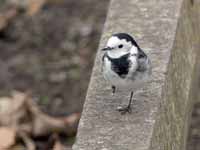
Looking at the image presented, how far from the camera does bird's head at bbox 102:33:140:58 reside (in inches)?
142

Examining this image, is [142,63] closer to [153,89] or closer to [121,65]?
[121,65]

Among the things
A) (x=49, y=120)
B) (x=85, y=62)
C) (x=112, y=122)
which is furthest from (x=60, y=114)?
(x=112, y=122)

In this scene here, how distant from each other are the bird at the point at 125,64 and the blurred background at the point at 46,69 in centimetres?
124

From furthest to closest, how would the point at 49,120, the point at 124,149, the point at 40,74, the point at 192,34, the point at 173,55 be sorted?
the point at 40,74 < the point at 49,120 < the point at 192,34 < the point at 173,55 < the point at 124,149

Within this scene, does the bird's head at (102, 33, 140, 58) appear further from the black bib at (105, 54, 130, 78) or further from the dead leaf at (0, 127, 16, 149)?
the dead leaf at (0, 127, 16, 149)

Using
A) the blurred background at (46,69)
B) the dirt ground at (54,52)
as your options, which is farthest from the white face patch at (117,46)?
the dirt ground at (54,52)

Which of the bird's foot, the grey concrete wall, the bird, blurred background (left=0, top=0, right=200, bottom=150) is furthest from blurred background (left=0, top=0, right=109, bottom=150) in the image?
the bird

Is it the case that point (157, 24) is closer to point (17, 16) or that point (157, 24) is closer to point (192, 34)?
point (192, 34)

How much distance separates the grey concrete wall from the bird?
0.60 ft

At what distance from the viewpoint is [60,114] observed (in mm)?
5367

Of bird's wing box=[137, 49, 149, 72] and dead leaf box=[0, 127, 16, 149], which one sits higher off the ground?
bird's wing box=[137, 49, 149, 72]

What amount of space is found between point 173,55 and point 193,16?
604 mm

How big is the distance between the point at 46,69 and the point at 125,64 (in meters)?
2.28

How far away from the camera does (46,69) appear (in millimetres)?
5844
